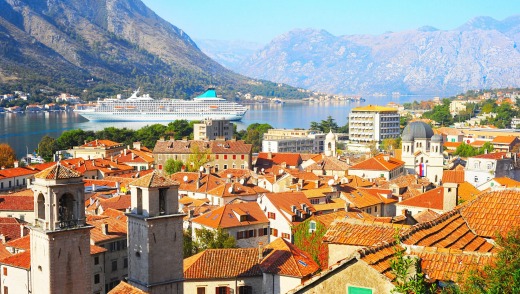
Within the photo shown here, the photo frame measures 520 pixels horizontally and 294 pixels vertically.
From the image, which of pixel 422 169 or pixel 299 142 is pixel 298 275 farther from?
pixel 299 142

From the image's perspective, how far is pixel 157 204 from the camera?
60.5 ft

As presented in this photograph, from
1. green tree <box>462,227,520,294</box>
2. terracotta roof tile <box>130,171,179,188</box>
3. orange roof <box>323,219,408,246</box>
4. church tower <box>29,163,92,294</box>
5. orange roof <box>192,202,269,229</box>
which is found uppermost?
green tree <box>462,227,520,294</box>

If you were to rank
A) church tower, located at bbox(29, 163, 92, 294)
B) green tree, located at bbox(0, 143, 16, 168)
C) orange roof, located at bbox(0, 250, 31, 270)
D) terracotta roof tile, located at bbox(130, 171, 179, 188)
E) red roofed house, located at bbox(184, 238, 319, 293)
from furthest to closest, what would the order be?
green tree, located at bbox(0, 143, 16, 168)
orange roof, located at bbox(0, 250, 31, 270)
red roofed house, located at bbox(184, 238, 319, 293)
terracotta roof tile, located at bbox(130, 171, 179, 188)
church tower, located at bbox(29, 163, 92, 294)

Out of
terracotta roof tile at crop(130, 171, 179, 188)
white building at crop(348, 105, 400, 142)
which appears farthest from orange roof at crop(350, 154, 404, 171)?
white building at crop(348, 105, 400, 142)

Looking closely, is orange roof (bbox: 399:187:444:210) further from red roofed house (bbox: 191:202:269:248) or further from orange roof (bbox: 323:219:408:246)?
orange roof (bbox: 323:219:408:246)

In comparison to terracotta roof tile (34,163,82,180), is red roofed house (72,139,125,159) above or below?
below

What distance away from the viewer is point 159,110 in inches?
6801

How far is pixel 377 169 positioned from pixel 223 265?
104ft

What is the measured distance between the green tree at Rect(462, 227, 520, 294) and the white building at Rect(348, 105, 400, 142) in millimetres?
107113

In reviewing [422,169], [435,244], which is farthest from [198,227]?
[422,169]

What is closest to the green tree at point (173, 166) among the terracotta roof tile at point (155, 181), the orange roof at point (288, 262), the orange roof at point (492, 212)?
the orange roof at point (288, 262)

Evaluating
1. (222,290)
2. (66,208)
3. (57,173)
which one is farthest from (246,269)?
(57,173)

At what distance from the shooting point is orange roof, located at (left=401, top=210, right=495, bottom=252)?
9047 millimetres

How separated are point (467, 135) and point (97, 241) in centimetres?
6832
